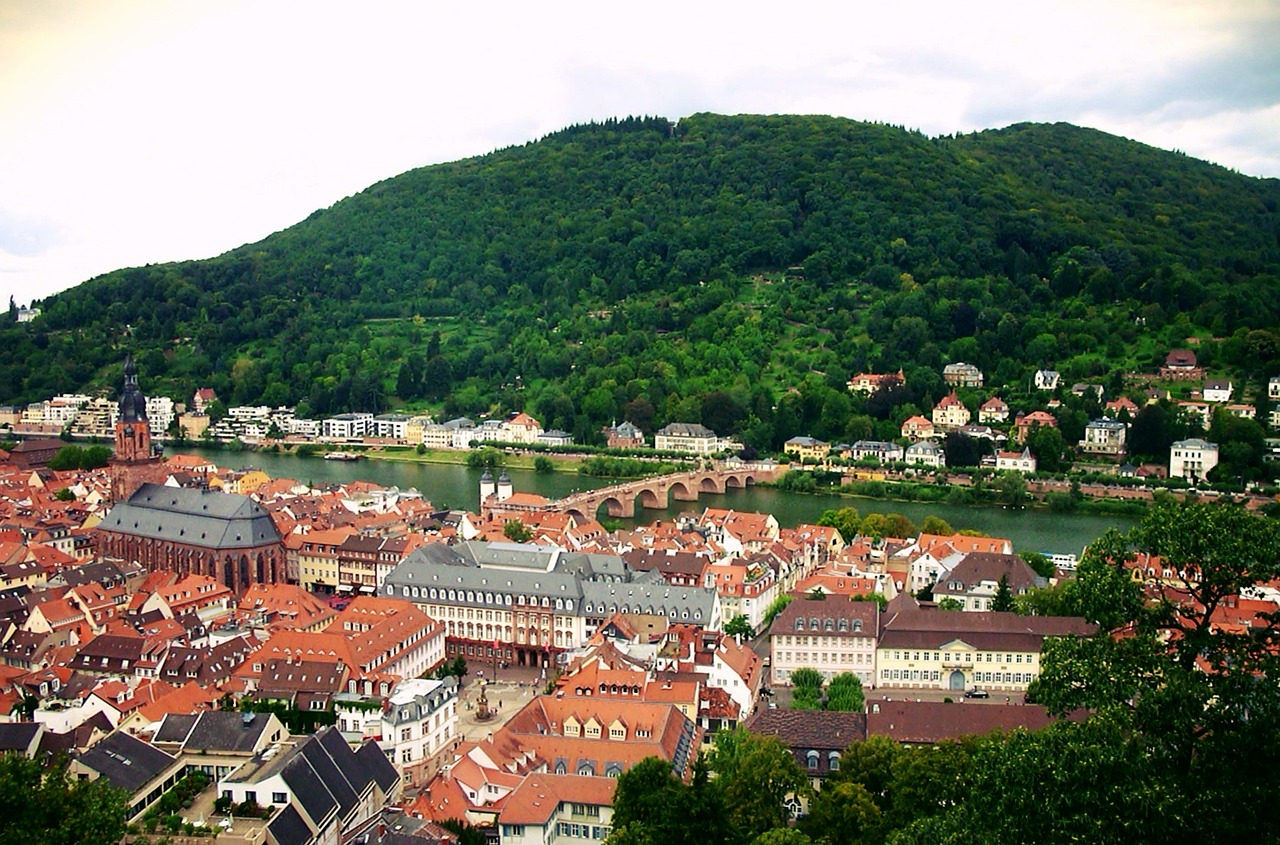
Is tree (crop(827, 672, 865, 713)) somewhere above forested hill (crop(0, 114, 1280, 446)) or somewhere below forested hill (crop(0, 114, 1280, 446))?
below

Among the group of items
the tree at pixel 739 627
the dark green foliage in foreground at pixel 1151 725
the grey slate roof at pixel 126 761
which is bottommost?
the tree at pixel 739 627

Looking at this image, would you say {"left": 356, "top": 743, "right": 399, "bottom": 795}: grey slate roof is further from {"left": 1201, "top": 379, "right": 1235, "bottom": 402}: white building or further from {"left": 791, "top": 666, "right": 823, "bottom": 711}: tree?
{"left": 1201, "top": 379, "right": 1235, "bottom": 402}: white building

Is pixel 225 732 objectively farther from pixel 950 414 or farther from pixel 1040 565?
pixel 950 414

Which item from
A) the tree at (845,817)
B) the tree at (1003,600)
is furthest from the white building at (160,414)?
the tree at (845,817)

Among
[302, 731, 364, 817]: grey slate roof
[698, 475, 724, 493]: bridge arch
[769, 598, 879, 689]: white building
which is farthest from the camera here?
[698, 475, 724, 493]: bridge arch

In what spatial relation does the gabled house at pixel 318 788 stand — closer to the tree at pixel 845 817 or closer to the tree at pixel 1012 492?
the tree at pixel 845 817

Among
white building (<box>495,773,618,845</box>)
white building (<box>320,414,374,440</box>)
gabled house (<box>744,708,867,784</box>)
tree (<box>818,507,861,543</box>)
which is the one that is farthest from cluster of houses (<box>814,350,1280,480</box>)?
white building (<box>495,773,618,845</box>)

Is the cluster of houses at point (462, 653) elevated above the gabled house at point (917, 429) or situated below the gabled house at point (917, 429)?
below
